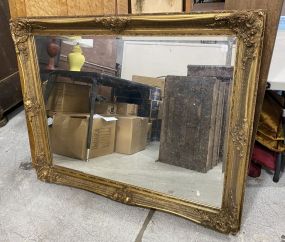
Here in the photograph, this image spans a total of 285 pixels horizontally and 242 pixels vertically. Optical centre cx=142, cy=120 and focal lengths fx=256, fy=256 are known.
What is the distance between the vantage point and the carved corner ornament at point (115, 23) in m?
0.83

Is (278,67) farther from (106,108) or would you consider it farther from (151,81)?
(106,108)

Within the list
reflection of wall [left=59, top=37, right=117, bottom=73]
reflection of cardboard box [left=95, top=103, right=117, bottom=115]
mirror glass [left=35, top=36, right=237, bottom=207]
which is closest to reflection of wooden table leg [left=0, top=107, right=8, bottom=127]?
mirror glass [left=35, top=36, right=237, bottom=207]

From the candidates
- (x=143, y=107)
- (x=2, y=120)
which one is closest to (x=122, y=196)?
(x=143, y=107)

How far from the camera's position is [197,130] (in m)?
0.88

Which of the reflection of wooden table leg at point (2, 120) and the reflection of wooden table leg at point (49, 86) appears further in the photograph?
the reflection of wooden table leg at point (2, 120)

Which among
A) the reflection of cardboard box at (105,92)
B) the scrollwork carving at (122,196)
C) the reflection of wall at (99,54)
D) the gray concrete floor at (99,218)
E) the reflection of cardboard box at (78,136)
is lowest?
the gray concrete floor at (99,218)

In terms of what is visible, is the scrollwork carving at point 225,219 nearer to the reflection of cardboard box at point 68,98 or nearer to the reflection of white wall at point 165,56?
the reflection of white wall at point 165,56

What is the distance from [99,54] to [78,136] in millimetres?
345

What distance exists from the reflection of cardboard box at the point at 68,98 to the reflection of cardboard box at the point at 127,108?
0.14 m

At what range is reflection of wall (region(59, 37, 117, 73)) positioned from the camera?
0.94 metres

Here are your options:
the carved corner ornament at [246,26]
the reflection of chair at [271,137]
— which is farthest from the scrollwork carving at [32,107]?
the reflection of chair at [271,137]

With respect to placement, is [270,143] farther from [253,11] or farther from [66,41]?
[66,41]

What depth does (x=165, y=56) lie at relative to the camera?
0.90m

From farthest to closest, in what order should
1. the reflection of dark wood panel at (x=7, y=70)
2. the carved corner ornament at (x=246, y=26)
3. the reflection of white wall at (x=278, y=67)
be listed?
1. the reflection of dark wood panel at (x=7, y=70)
2. the reflection of white wall at (x=278, y=67)
3. the carved corner ornament at (x=246, y=26)
